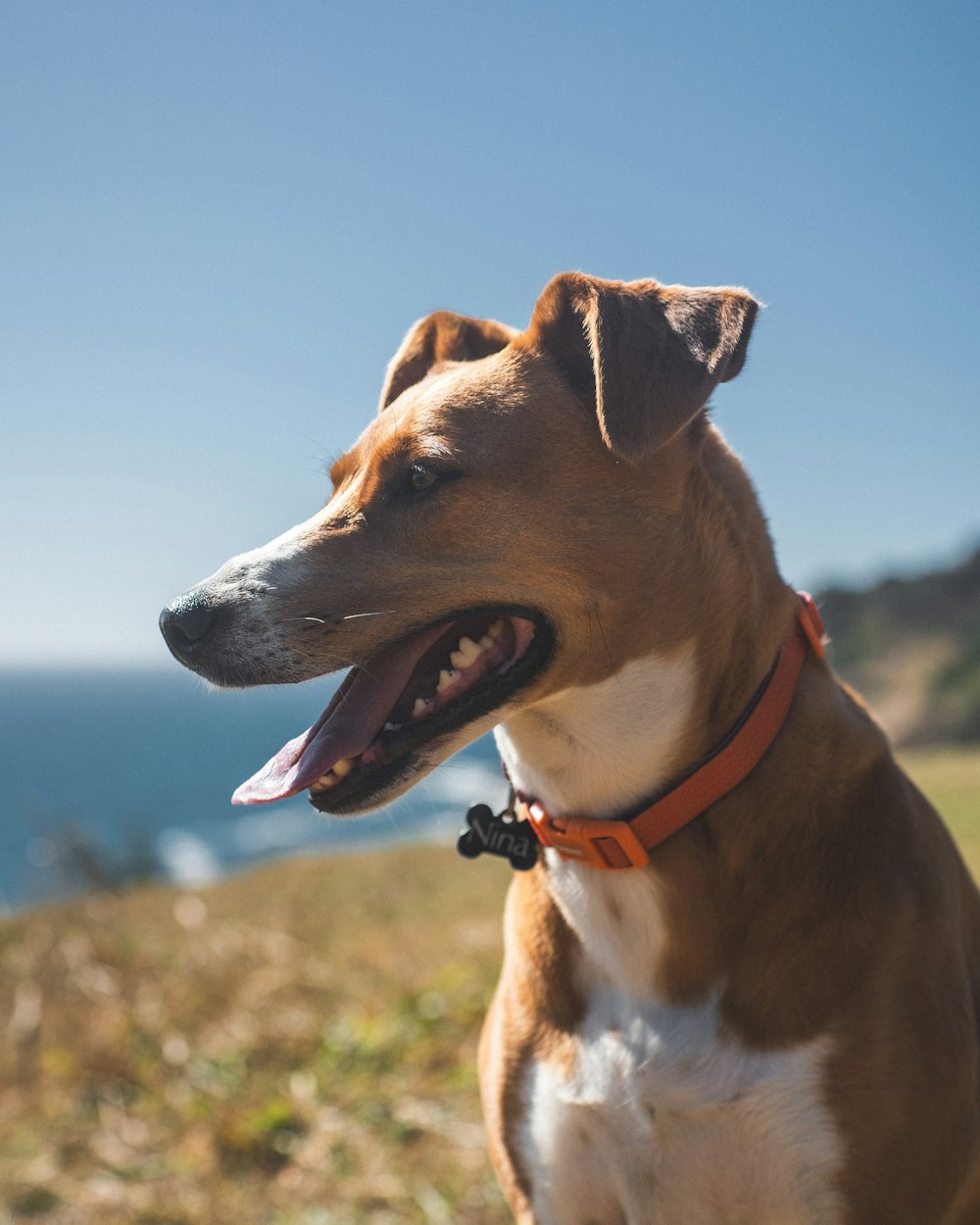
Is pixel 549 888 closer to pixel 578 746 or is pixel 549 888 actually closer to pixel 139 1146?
pixel 578 746

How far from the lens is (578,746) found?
7.85ft

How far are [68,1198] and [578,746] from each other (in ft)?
10.5

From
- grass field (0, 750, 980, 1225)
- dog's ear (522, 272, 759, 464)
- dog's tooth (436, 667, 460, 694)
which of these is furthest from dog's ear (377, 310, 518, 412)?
grass field (0, 750, 980, 1225)

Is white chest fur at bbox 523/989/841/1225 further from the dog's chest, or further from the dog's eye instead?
the dog's eye

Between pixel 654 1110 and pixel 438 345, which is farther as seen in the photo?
pixel 438 345

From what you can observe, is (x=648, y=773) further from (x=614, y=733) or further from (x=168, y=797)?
(x=168, y=797)

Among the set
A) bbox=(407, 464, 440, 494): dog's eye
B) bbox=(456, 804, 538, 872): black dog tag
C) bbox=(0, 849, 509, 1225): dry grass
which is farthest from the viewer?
bbox=(0, 849, 509, 1225): dry grass

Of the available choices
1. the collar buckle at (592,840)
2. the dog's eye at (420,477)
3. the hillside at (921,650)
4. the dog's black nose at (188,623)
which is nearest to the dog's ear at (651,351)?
the dog's eye at (420,477)

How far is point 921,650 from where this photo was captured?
52.6 ft

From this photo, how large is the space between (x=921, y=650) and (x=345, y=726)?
1521 centimetres

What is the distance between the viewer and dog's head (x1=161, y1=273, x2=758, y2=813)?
7.43 feet

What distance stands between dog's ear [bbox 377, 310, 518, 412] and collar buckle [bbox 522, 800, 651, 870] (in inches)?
53.7

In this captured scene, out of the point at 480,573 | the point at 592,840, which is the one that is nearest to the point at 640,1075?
the point at 592,840

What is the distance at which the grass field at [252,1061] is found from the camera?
397cm
